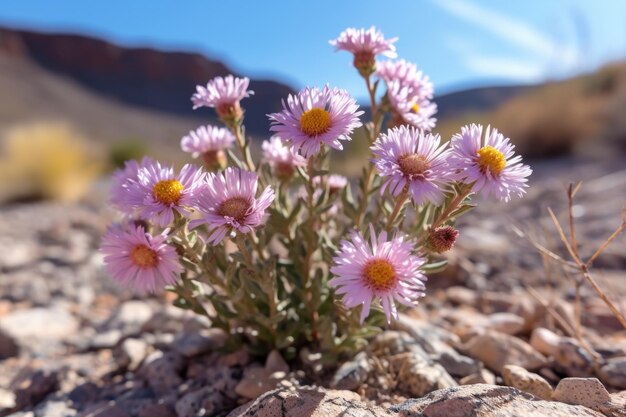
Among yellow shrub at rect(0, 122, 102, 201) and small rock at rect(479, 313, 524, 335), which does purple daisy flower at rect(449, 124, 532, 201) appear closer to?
small rock at rect(479, 313, 524, 335)

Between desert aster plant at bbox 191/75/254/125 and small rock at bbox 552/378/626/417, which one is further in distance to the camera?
desert aster plant at bbox 191/75/254/125

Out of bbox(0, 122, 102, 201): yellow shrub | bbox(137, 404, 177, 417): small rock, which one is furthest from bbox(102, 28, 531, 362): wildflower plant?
bbox(0, 122, 102, 201): yellow shrub

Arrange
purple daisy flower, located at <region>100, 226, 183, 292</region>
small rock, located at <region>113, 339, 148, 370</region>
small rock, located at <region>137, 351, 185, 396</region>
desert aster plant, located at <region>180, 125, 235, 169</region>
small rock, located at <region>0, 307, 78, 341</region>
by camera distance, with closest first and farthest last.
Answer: purple daisy flower, located at <region>100, 226, 183, 292</region> < desert aster plant, located at <region>180, 125, 235, 169</region> < small rock, located at <region>137, 351, 185, 396</region> < small rock, located at <region>113, 339, 148, 370</region> < small rock, located at <region>0, 307, 78, 341</region>

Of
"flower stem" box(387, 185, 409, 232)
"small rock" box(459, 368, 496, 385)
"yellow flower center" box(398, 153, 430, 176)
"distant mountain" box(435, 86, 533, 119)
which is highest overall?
"distant mountain" box(435, 86, 533, 119)

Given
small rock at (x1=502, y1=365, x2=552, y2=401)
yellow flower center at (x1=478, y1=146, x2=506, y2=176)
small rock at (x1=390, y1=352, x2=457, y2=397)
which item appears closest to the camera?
yellow flower center at (x1=478, y1=146, x2=506, y2=176)

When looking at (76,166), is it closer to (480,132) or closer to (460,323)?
(460,323)

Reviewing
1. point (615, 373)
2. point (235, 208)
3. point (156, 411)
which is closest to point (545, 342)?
point (615, 373)

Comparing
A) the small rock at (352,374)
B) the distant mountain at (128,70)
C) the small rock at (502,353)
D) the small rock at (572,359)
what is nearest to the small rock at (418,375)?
the small rock at (352,374)

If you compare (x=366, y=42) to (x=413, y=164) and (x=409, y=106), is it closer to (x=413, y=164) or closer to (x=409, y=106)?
(x=409, y=106)

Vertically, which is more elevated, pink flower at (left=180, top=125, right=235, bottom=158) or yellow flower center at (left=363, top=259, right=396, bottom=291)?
pink flower at (left=180, top=125, right=235, bottom=158)
